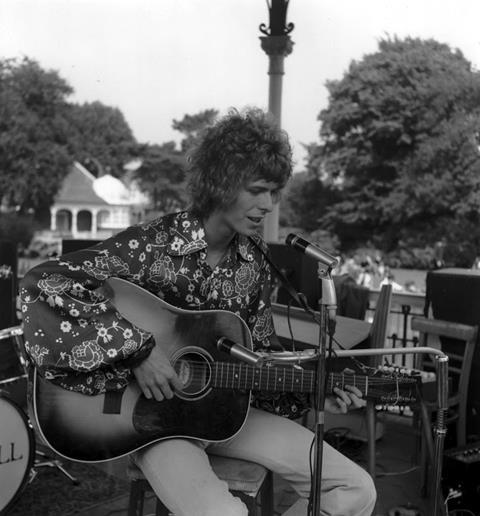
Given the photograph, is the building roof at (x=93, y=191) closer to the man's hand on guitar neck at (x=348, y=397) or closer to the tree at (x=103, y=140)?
the tree at (x=103, y=140)

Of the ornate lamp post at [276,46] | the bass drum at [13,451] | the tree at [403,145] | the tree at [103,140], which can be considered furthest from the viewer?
the tree at [103,140]

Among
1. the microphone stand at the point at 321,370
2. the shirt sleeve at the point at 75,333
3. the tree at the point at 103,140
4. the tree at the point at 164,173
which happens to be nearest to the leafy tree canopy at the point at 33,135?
the tree at the point at 164,173

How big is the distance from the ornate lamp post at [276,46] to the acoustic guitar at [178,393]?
4314 mm

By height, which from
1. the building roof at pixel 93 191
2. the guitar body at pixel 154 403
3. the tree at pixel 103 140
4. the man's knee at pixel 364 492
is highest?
Result: the tree at pixel 103 140

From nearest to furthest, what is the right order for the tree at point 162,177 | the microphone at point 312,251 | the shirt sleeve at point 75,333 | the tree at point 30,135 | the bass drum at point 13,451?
1. the microphone at point 312,251
2. the shirt sleeve at point 75,333
3. the bass drum at point 13,451
4. the tree at point 30,135
5. the tree at point 162,177

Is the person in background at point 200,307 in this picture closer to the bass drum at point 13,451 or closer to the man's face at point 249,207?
the man's face at point 249,207

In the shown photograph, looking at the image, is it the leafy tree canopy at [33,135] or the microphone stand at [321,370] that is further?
the leafy tree canopy at [33,135]

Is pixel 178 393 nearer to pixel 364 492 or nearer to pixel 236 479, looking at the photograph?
pixel 236 479

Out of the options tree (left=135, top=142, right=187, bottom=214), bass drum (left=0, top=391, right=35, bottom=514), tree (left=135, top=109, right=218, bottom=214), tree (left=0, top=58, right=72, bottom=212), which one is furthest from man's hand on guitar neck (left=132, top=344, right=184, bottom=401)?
tree (left=135, top=142, right=187, bottom=214)

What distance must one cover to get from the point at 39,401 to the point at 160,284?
60cm

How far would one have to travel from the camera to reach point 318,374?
2139mm

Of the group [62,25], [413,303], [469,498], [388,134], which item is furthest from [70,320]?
[388,134]

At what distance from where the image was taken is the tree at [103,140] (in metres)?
54.2

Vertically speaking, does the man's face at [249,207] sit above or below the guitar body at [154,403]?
above
